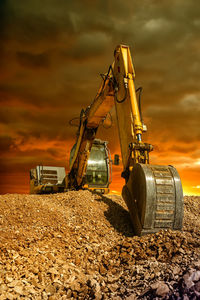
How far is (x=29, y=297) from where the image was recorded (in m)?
3.24

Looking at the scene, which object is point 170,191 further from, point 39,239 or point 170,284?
point 39,239

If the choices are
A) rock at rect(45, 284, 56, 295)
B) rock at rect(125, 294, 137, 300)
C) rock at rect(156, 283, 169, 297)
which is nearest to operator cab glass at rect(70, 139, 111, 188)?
rock at rect(45, 284, 56, 295)

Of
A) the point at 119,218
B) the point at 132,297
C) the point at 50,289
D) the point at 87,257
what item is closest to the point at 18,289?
the point at 50,289

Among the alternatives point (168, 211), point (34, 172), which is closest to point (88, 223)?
point (168, 211)

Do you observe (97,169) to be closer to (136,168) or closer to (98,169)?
(98,169)

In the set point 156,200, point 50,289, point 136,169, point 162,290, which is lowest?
point 50,289

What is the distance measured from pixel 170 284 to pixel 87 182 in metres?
6.95

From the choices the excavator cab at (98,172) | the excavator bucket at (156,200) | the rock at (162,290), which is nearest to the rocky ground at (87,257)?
the rock at (162,290)

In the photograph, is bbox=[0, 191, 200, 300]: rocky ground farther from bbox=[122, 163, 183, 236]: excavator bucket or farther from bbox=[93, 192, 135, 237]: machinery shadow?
bbox=[122, 163, 183, 236]: excavator bucket

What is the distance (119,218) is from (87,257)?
1.67m

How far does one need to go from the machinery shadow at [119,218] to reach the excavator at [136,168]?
0.28m

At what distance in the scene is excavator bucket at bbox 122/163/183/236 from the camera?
456cm

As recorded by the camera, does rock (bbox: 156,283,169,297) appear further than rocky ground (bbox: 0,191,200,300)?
No

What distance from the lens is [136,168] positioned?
197 inches
